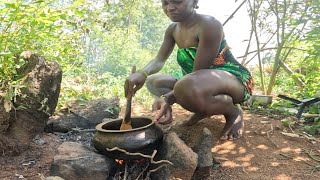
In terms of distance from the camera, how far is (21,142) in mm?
2432

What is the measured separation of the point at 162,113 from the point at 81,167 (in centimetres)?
71

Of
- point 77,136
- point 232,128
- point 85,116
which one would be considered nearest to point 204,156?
point 232,128

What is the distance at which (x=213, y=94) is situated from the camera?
8.07 feet

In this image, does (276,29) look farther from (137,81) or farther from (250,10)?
(137,81)

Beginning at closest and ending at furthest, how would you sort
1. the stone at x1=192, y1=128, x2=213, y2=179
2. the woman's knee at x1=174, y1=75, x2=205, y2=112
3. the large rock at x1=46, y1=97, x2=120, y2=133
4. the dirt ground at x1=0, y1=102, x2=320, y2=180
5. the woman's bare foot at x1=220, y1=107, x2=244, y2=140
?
1. the stone at x1=192, y1=128, x2=213, y2=179
2. the dirt ground at x1=0, y1=102, x2=320, y2=180
3. the woman's knee at x1=174, y1=75, x2=205, y2=112
4. the woman's bare foot at x1=220, y1=107, x2=244, y2=140
5. the large rock at x1=46, y1=97, x2=120, y2=133

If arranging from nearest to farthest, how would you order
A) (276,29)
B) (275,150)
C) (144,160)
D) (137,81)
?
(144,160) < (137,81) < (275,150) < (276,29)

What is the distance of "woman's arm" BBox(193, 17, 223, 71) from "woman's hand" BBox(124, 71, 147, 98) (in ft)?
1.62

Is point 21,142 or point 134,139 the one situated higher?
point 134,139

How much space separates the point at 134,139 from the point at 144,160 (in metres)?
0.27

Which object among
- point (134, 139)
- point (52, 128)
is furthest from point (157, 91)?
point (134, 139)

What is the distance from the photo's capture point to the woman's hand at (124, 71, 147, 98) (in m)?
2.41

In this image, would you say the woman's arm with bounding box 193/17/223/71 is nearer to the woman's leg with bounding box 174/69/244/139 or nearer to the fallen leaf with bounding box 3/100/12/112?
the woman's leg with bounding box 174/69/244/139

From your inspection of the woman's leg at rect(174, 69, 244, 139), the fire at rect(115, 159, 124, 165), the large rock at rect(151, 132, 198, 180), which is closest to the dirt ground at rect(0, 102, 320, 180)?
the woman's leg at rect(174, 69, 244, 139)

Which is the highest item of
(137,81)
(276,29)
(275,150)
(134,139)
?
(276,29)
